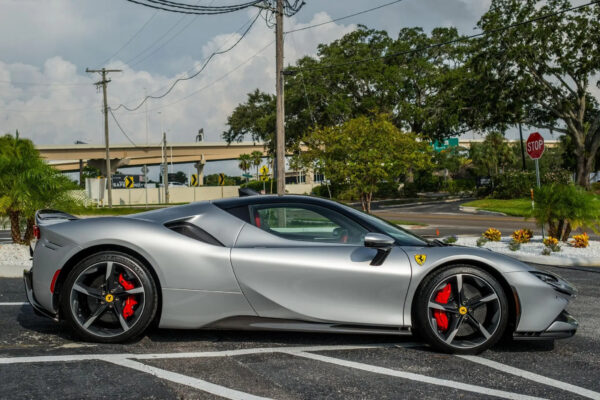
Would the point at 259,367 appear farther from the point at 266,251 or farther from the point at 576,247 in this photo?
the point at 576,247

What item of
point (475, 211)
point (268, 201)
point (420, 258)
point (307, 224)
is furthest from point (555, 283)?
point (475, 211)

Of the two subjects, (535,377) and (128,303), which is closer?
(535,377)

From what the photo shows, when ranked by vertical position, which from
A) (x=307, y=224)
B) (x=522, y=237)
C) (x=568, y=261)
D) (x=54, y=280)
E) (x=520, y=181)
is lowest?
(x=568, y=261)

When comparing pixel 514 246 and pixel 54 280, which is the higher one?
pixel 54 280

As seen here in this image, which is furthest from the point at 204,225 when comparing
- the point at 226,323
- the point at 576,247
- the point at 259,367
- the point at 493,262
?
the point at 576,247

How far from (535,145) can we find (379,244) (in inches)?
431

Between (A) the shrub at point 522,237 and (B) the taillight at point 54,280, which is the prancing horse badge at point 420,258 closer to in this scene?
(B) the taillight at point 54,280

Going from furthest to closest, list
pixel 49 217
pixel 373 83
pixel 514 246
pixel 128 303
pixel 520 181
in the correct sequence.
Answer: pixel 373 83, pixel 520 181, pixel 514 246, pixel 49 217, pixel 128 303

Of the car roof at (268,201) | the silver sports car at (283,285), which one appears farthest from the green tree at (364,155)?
the silver sports car at (283,285)

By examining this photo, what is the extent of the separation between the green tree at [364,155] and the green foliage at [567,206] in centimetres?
1130

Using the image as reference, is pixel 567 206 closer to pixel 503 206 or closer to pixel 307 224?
pixel 307 224

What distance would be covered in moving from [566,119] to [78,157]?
201 ft

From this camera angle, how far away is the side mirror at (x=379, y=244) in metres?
3.97

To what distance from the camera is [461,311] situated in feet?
13.3
